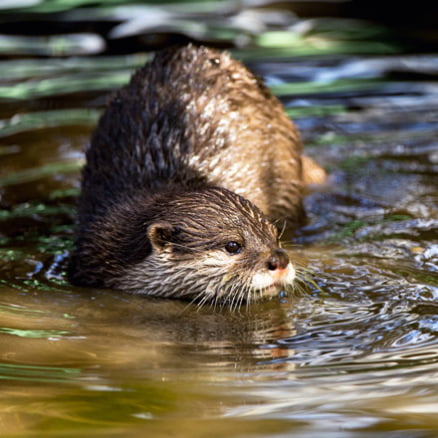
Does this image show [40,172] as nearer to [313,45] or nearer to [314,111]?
[314,111]

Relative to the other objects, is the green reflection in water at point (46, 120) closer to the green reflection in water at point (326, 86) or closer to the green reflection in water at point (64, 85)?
the green reflection in water at point (64, 85)

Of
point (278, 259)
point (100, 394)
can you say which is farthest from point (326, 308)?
point (100, 394)

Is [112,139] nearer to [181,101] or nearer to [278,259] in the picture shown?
[181,101]

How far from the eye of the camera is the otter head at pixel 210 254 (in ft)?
13.2

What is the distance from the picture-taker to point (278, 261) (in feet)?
13.0

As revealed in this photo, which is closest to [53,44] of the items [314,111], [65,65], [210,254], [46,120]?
[65,65]

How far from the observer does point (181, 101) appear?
16.8 ft

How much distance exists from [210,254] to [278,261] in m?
0.33

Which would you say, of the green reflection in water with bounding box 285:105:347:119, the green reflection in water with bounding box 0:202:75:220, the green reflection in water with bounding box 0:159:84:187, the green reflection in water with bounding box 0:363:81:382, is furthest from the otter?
the green reflection in water with bounding box 285:105:347:119

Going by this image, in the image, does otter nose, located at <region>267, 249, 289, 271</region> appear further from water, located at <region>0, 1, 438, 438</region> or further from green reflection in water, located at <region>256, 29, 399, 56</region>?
green reflection in water, located at <region>256, 29, 399, 56</region>

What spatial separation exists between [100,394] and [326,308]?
132 cm

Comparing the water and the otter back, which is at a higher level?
the otter back

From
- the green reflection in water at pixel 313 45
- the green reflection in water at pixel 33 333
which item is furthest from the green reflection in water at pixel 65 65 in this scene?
the green reflection in water at pixel 33 333

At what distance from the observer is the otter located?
4121 millimetres
